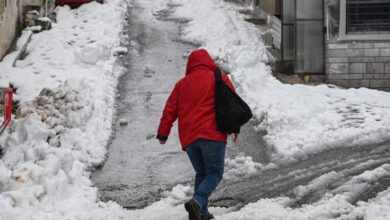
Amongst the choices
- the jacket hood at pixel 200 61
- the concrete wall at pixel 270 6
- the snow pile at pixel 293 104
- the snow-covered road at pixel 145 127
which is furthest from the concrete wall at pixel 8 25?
the jacket hood at pixel 200 61

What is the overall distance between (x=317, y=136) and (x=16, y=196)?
468 centimetres

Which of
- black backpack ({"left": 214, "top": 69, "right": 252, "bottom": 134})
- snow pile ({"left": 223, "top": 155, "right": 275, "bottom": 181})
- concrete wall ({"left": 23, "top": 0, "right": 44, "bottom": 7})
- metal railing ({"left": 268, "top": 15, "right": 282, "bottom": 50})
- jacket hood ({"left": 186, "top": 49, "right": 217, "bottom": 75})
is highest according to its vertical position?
jacket hood ({"left": 186, "top": 49, "right": 217, "bottom": 75})

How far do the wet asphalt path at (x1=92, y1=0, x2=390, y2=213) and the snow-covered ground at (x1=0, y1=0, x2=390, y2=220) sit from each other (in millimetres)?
177

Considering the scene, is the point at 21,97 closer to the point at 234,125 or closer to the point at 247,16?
the point at 234,125

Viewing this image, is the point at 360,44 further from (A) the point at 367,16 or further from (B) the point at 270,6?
(B) the point at 270,6

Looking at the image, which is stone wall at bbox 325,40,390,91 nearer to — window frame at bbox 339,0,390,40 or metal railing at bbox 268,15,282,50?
window frame at bbox 339,0,390,40

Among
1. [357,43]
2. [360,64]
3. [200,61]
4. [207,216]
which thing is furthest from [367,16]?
[207,216]

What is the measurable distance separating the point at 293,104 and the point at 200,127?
4571mm

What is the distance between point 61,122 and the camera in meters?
8.48

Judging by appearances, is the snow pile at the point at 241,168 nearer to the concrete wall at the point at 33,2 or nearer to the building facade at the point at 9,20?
the building facade at the point at 9,20

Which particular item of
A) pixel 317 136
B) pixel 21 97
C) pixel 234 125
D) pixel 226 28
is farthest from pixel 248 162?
pixel 226 28

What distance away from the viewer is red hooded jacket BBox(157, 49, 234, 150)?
5.37m

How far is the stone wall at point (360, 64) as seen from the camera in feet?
38.5

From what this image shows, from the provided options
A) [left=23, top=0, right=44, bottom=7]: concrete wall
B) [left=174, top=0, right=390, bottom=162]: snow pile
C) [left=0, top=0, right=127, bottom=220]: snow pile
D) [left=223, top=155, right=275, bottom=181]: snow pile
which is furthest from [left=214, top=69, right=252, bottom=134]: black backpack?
[left=23, top=0, right=44, bottom=7]: concrete wall
